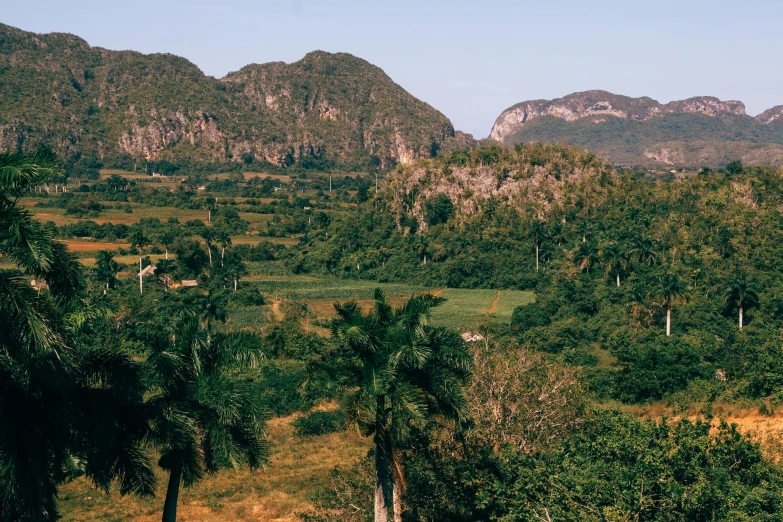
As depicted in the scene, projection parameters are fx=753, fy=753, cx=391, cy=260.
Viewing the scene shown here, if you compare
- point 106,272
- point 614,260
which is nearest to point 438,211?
point 614,260

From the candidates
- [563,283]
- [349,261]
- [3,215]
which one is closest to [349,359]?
[3,215]

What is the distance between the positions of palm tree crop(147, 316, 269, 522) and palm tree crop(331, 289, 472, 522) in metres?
1.89

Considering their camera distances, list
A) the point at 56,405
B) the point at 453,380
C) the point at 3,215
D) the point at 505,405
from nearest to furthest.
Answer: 1. the point at 3,215
2. the point at 56,405
3. the point at 453,380
4. the point at 505,405

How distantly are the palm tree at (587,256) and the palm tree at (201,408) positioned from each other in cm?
5375

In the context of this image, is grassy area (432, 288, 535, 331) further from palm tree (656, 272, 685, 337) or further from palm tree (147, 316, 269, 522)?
palm tree (147, 316, 269, 522)

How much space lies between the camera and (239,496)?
2492 centimetres

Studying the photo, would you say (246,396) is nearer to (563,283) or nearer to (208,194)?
(563,283)

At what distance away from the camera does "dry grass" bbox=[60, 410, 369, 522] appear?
2342cm

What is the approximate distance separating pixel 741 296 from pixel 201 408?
43947 mm

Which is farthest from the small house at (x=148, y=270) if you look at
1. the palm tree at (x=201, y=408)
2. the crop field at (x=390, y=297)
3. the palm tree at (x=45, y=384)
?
the palm tree at (x=45, y=384)

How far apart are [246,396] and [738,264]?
55.0 metres

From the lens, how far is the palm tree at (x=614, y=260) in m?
61.1

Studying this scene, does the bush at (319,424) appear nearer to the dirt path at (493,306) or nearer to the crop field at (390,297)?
the crop field at (390,297)

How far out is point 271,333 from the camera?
47.5 m
